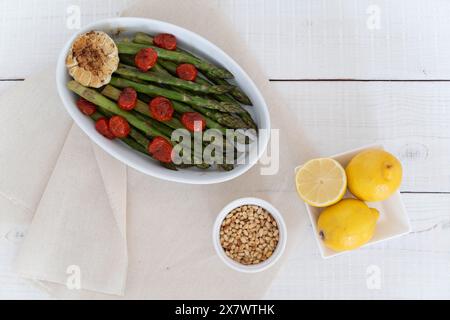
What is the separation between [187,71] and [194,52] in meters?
0.08

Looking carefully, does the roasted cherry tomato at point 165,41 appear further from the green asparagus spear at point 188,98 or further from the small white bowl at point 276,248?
the small white bowl at point 276,248

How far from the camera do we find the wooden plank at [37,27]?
4.91 ft

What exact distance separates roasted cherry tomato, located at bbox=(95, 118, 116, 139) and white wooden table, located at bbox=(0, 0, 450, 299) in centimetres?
30

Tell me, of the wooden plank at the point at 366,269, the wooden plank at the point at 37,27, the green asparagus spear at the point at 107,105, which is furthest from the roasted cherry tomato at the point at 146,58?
the wooden plank at the point at 366,269

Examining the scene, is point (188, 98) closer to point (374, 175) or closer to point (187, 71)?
point (187, 71)

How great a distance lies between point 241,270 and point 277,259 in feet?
0.33

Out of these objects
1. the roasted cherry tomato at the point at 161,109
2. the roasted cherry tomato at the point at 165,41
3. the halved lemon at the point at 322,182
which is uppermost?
the roasted cherry tomato at the point at 165,41

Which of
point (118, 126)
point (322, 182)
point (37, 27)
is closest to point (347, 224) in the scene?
point (322, 182)

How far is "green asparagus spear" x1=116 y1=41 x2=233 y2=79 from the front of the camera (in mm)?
1349

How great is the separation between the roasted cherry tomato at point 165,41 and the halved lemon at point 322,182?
459mm

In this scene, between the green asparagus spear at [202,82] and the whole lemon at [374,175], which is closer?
the whole lemon at [374,175]

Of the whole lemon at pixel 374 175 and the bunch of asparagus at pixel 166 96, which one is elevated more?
the bunch of asparagus at pixel 166 96
